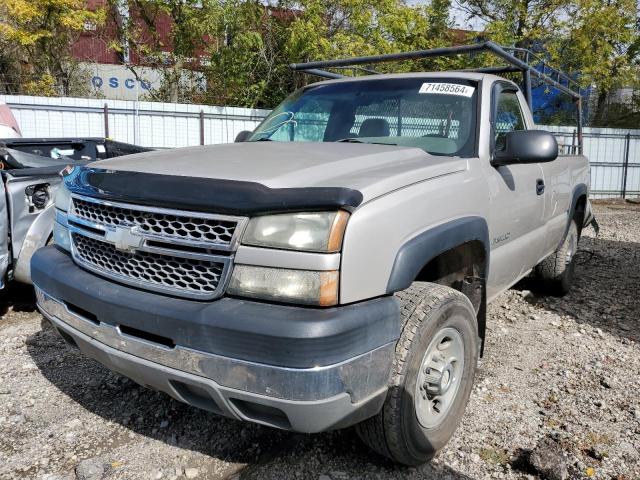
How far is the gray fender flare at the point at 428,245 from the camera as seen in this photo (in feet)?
7.09

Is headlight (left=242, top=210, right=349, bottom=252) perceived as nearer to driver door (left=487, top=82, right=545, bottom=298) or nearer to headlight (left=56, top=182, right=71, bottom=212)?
headlight (left=56, top=182, right=71, bottom=212)

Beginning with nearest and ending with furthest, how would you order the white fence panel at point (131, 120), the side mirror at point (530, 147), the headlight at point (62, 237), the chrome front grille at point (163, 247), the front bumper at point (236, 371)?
the front bumper at point (236, 371), the chrome front grille at point (163, 247), the headlight at point (62, 237), the side mirror at point (530, 147), the white fence panel at point (131, 120)

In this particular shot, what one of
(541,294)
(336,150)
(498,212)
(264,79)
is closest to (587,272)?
(541,294)

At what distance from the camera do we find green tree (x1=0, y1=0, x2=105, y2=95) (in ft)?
55.1

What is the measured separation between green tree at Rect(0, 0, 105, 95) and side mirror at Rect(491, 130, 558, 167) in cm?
1725

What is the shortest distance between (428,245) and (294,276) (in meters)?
0.66

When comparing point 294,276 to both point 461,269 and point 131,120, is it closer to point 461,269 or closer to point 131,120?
point 461,269

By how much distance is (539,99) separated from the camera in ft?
66.3

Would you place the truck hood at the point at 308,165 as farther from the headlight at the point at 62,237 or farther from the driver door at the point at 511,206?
the driver door at the point at 511,206

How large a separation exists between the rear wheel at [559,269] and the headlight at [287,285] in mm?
3722

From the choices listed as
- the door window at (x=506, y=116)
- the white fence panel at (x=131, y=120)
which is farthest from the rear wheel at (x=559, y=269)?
the white fence panel at (x=131, y=120)

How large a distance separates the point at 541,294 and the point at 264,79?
1369 centimetres

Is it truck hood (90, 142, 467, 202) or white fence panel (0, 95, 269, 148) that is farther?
white fence panel (0, 95, 269, 148)

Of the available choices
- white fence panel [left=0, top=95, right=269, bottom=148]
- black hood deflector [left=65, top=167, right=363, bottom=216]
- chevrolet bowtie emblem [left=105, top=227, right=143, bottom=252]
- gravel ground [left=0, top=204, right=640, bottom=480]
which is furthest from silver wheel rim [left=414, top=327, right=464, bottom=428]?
white fence panel [left=0, top=95, right=269, bottom=148]
